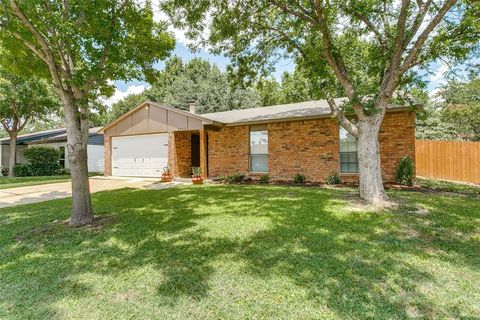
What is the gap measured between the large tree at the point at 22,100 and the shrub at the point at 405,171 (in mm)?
18687

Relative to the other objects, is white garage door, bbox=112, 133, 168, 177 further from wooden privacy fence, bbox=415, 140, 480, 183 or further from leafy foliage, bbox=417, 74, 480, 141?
leafy foliage, bbox=417, 74, 480, 141

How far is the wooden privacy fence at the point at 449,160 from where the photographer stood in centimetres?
1242

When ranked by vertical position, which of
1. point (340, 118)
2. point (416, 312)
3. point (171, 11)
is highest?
point (171, 11)

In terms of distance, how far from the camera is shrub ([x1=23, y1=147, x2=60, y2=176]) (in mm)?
18562

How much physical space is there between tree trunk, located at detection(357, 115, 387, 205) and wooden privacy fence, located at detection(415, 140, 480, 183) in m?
8.64

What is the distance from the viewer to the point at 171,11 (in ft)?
27.4

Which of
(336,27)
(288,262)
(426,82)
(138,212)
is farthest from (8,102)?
(426,82)

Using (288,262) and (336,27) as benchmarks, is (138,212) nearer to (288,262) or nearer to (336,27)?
(288,262)

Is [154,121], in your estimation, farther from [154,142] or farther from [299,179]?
[299,179]

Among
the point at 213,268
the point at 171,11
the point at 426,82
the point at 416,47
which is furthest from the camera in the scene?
the point at 171,11

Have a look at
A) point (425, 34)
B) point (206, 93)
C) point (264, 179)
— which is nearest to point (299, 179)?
point (264, 179)

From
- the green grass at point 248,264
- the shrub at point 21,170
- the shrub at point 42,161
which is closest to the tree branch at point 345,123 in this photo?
the green grass at point 248,264

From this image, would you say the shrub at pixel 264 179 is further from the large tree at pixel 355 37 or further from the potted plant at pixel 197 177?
the large tree at pixel 355 37

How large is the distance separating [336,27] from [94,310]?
9.10 meters
